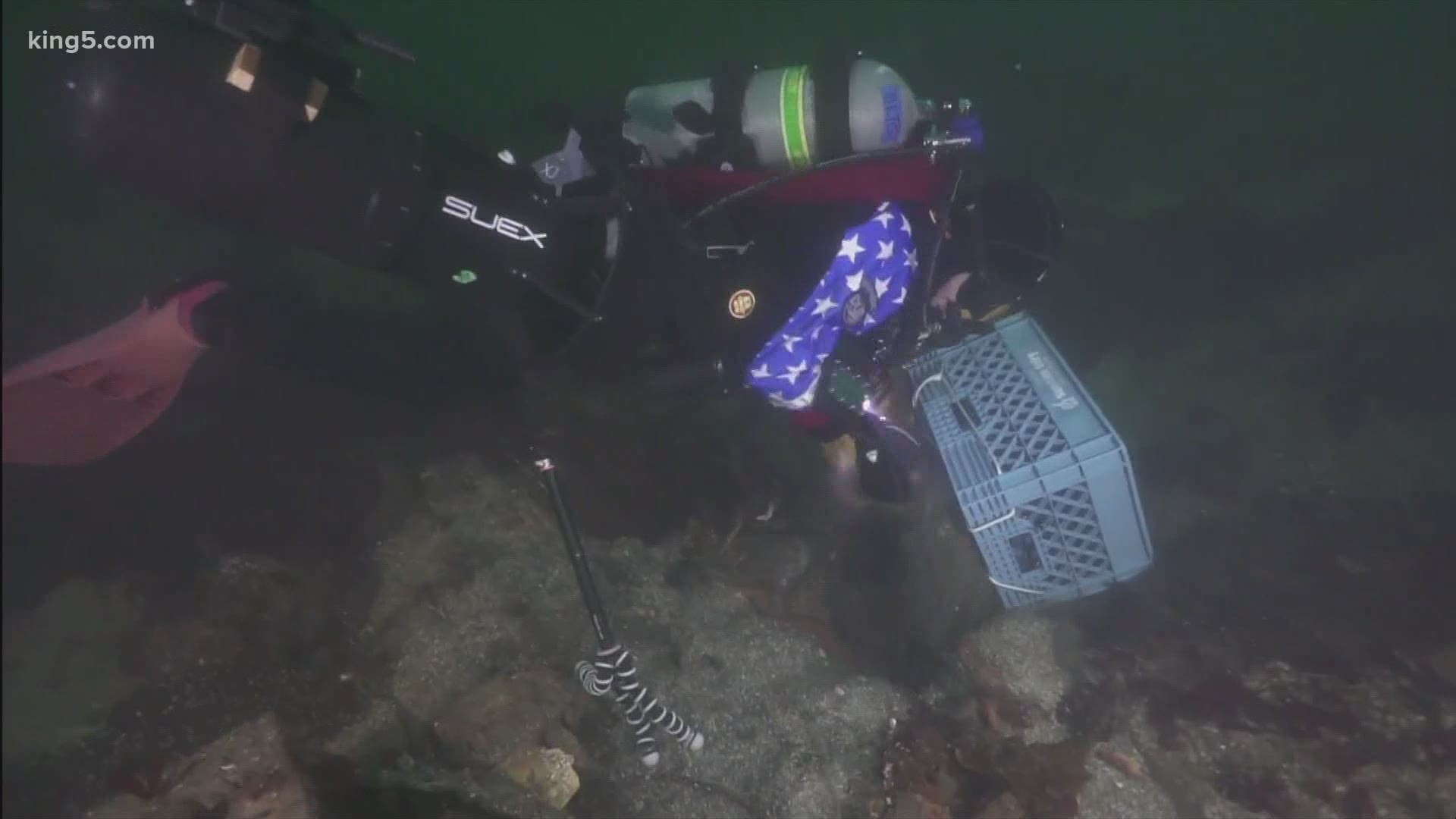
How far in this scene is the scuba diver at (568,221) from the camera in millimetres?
2512

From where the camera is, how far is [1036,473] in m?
4.21

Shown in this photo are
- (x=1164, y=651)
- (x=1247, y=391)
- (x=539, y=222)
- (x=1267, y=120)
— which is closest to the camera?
(x=539, y=222)

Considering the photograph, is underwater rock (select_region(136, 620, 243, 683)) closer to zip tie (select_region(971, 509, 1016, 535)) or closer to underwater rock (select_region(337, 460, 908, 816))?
underwater rock (select_region(337, 460, 908, 816))

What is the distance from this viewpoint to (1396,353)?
8.36 metres

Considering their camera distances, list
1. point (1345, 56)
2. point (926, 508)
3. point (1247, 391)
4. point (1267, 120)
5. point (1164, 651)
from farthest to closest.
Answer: point (1345, 56), point (1267, 120), point (1247, 391), point (926, 508), point (1164, 651)

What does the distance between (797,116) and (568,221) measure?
1.48 meters

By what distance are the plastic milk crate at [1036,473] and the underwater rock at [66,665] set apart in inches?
161

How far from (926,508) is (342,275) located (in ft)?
22.3

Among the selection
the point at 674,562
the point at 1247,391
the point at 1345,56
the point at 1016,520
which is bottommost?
the point at 674,562

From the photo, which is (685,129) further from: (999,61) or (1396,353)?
(999,61)

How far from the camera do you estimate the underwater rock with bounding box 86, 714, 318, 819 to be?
128 inches

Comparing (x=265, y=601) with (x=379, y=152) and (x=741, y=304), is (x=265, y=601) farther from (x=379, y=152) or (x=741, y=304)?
(x=741, y=304)

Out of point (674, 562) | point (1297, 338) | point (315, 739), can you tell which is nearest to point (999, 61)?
point (1297, 338)

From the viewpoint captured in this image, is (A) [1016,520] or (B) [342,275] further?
(B) [342,275]
